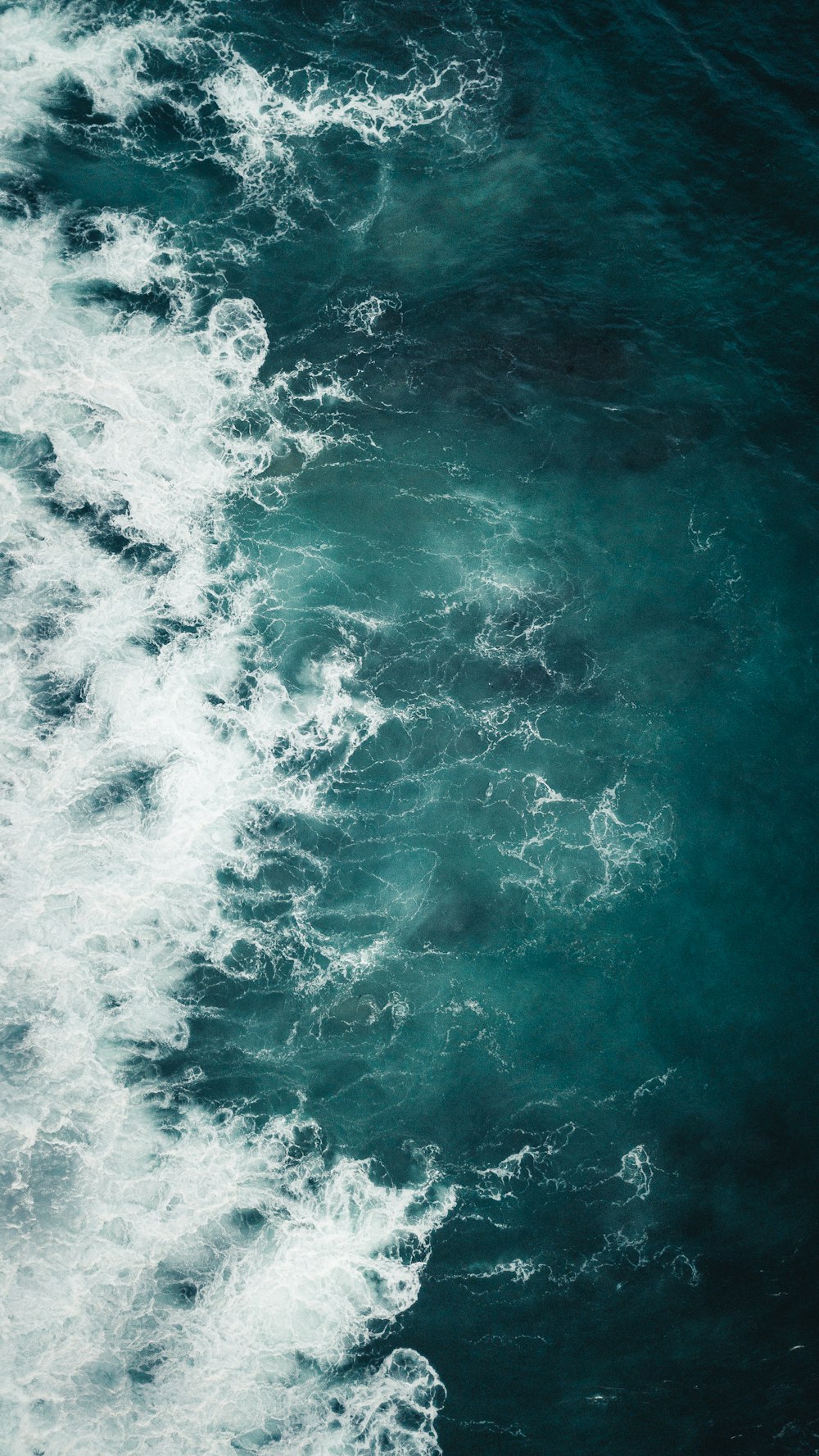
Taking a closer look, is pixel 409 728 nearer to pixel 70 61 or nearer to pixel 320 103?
pixel 320 103

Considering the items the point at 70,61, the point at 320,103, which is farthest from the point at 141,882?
the point at 70,61

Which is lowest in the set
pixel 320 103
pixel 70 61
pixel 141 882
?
pixel 141 882

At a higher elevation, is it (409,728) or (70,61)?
(70,61)

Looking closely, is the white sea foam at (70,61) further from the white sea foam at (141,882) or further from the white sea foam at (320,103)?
the white sea foam at (320,103)

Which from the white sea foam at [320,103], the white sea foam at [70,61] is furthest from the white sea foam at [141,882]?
the white sea foam at [320,103]

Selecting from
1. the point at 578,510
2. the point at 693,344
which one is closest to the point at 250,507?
the point at 578,510
